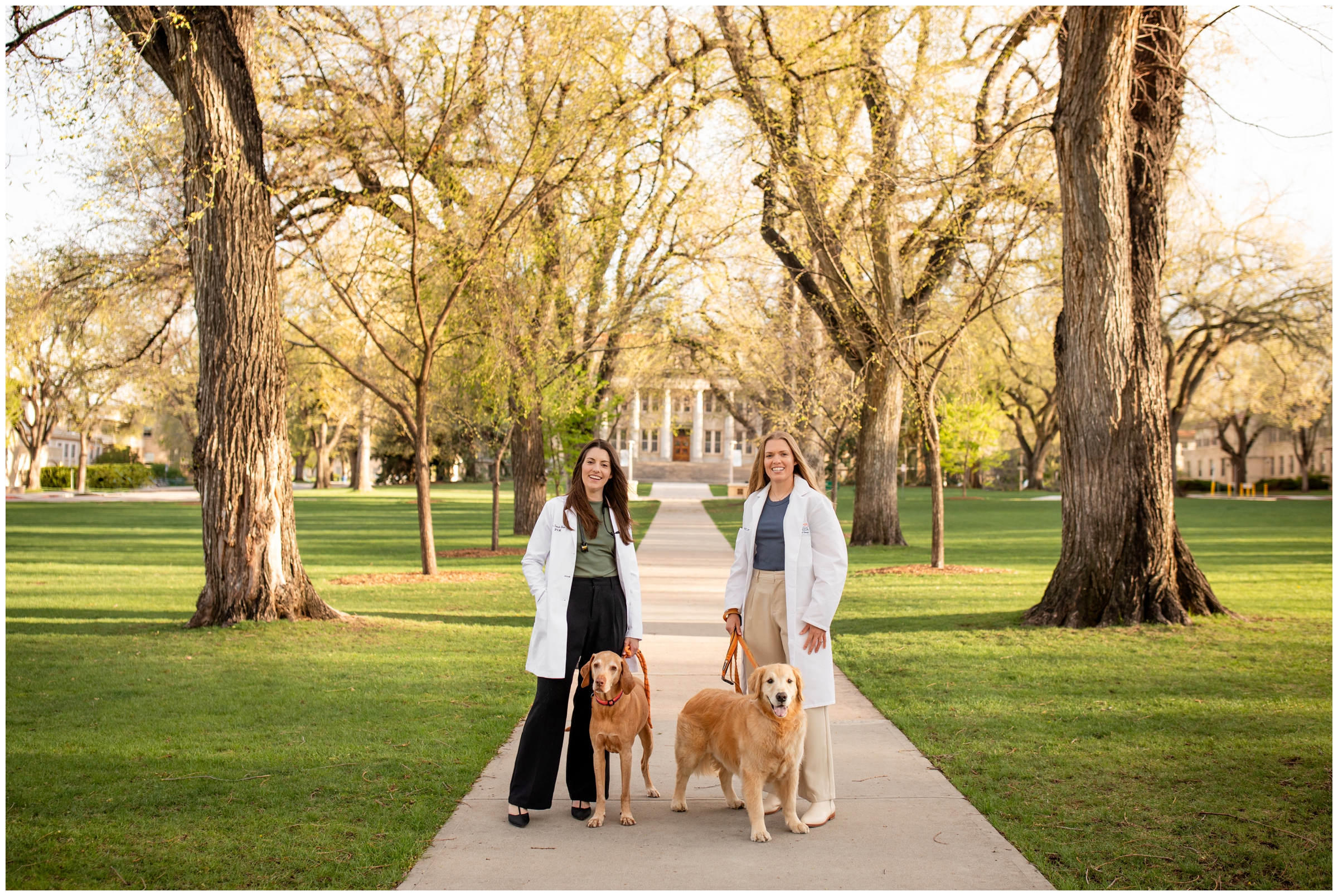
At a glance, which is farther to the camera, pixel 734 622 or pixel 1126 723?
pixel 1126 723

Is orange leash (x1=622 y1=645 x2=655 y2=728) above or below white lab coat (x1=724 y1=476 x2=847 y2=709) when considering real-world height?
below

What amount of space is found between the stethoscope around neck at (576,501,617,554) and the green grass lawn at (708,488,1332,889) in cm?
237

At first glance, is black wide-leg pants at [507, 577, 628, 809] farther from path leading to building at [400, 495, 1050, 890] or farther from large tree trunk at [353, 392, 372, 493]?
large tree trunk at [353, 392, 372, 493]

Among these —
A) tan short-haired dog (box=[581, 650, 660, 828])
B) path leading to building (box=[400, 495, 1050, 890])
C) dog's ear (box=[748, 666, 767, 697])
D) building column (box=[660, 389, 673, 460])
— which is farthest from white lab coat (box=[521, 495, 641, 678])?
building column (box=[660, 389, 673, 460])

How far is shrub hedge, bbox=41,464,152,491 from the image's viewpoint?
58.2 meters

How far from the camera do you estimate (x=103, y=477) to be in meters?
58.2

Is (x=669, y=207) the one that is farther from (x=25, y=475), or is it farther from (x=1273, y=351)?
(x=25, y=475)

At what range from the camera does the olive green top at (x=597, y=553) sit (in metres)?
5.39

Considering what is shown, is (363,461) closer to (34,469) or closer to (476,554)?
(34,469)

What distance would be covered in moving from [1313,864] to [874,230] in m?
13.9

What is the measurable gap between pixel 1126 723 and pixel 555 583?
4316 millimetres

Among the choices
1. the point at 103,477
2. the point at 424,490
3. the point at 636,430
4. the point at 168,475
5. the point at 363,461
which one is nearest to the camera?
the point at 424,490

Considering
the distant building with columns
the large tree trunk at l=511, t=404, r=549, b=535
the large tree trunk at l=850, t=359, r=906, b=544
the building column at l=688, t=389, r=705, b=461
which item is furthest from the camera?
the building column at l=688, t=389, r=705, b=461

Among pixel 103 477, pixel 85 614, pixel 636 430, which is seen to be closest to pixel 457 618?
pixel 85 614
